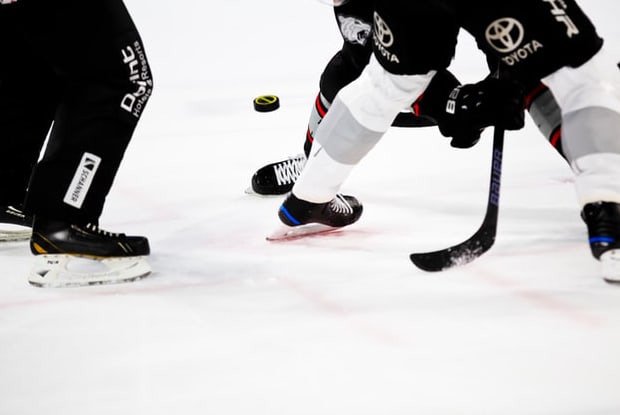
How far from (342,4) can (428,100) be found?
0.30m

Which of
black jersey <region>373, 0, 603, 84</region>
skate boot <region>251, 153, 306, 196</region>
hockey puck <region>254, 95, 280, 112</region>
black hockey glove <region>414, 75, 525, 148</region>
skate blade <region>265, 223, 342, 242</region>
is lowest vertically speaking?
hockey puck <region>254, 95, 280, 112</region>

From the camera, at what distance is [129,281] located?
161cm

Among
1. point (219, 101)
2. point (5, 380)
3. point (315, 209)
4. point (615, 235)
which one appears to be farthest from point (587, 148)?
point (219, 101)

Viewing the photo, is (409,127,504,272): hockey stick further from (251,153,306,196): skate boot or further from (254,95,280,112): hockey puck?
(254,95,280,112): hockey puck

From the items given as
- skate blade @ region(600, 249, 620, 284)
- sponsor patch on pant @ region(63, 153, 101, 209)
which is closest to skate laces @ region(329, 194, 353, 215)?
sponsor patch on pant @ region(63, 153, 101, 209)

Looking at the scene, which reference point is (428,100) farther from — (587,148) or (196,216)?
(196,216)

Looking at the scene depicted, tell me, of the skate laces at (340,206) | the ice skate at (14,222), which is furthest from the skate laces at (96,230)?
the skate laces at (340,206)

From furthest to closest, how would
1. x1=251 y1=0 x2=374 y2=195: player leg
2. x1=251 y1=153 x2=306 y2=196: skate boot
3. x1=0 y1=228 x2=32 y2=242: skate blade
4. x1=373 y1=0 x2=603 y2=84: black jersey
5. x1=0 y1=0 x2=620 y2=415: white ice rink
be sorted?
x1=251 y1=153 x2=306 y2=196: skate boot
x1=0 y1=228 x2=32 y2=242: skate blade
x1=251 y1=0 x2=374 y2=195: player leg
x1=373 y1=0 x2=603 y2=84: black jersey
x1=0 y1=0 x2=620 y2=415: white ice rink

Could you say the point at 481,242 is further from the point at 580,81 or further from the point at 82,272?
the point at 82,272

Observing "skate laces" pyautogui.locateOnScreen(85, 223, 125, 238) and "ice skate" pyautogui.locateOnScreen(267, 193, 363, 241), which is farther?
"ice skate" pyautogui.locateOnScreen(267, 193, 363, 241)

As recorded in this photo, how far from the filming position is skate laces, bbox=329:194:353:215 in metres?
1.83

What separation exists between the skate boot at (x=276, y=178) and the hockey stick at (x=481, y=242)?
73 cm

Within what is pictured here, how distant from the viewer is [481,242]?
1544 mm

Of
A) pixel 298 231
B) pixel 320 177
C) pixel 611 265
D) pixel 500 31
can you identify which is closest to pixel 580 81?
pixel 500 31
